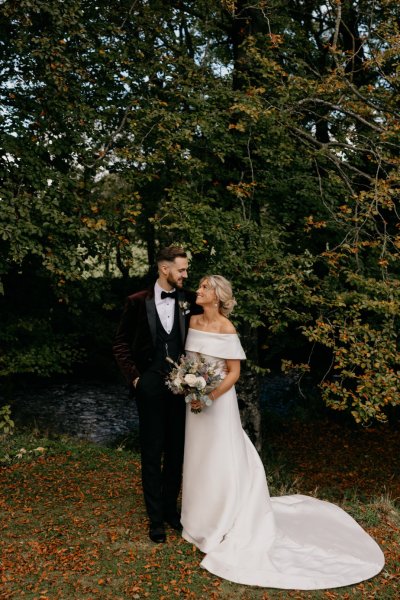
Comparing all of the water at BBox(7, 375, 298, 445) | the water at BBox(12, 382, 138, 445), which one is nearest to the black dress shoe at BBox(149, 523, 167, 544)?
the water at BBox(7, 375, 298, 445)

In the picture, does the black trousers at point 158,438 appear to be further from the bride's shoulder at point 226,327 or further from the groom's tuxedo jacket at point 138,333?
the bride's shoulder at point 226,327

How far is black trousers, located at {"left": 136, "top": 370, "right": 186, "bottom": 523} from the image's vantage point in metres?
4.90

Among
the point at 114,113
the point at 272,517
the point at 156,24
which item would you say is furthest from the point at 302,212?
the point at 272,517

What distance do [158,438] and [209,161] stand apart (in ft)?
16.9

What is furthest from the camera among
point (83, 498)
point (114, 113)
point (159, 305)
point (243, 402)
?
point (243, 402)

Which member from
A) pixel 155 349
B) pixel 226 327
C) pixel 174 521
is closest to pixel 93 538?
pixel 174 521

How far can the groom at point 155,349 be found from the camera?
4.87 meters

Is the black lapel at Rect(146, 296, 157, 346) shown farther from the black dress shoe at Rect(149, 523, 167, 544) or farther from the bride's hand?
the black dress shoe at Rect(149, 523, 167, 544)

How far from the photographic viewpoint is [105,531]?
5227 millimetres

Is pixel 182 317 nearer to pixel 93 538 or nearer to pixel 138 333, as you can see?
pixel 138 333

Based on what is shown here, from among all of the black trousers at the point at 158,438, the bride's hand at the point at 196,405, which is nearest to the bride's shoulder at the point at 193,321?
the black trousers at the point at 158,438

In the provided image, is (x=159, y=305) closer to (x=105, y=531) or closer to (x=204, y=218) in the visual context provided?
(x=105, y=531)

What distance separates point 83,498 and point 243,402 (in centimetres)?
385

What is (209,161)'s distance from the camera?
8930 millimetres
